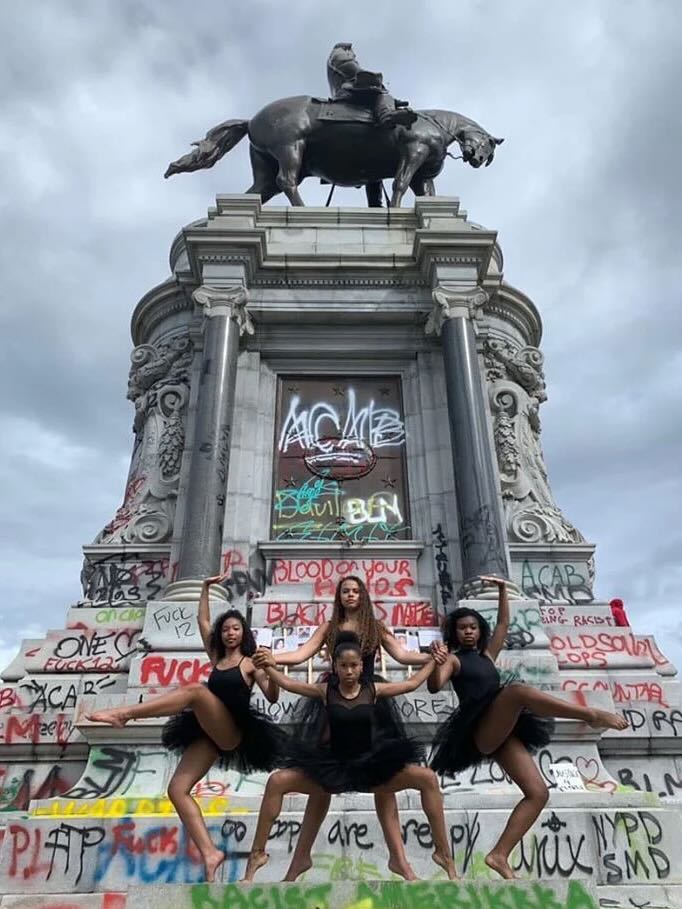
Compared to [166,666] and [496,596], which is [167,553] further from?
[496,596]

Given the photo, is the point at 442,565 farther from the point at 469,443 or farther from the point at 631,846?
the point at 631,846

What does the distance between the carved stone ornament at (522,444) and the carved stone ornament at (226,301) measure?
14.0 feet

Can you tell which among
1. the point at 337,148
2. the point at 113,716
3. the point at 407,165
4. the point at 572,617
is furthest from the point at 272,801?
the point at 337,148

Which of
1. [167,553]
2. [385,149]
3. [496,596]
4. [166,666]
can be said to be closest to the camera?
[166,666]

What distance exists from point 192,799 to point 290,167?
492 inches

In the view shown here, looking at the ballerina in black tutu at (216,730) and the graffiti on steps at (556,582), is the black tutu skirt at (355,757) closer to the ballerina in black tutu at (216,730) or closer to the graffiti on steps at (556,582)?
the ballerina in black tutu at (216,730)

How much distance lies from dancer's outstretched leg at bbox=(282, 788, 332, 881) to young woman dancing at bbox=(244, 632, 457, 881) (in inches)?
3.7

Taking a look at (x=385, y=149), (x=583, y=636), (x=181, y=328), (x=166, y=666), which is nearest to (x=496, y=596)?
(x=583, y=636)

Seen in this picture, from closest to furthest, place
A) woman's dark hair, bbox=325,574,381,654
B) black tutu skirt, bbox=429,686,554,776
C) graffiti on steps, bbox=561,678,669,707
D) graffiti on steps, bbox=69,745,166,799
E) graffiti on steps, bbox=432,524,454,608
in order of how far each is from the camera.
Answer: black tutu skirt, bbox=429,686,554,776, woman's dark hair, bbox=325,574,381,654, graffiti on steps, bbox=69,745,166,799, graffiti on steps, bbox=561,678,669,707, graffiti on steps, bbox=432,524,454,608

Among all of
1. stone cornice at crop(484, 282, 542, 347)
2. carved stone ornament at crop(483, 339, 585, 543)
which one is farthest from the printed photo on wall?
stone cornice at crop(484, 282, 542, 347)

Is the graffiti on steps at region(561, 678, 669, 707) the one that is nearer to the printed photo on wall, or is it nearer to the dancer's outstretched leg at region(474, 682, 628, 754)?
the printed photo on wall

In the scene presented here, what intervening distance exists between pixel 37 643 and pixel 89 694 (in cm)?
139

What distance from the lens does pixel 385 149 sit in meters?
15.3

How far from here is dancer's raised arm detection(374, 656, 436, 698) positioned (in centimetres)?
527
